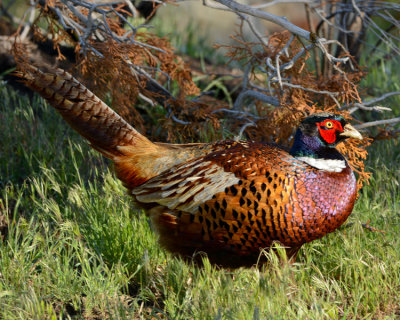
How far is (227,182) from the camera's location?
2918mm

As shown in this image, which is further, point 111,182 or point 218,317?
point 111,182

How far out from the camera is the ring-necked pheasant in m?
2.82

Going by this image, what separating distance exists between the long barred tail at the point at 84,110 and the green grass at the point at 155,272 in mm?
442

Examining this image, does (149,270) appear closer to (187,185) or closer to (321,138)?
(187,185)

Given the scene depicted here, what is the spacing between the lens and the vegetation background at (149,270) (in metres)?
2.63

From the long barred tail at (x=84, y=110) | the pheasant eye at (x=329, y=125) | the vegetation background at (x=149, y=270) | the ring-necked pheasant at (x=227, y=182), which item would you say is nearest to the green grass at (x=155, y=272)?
the vegetation background at (x=149, y=270)

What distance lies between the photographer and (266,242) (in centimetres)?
286

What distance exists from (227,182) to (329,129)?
640 mm

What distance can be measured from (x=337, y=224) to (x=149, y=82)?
2194 millimetres

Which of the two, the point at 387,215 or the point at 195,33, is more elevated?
the point at 195,33

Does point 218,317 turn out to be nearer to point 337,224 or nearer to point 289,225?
point 289,225

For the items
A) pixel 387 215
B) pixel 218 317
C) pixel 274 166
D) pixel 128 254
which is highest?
pixel 274 166

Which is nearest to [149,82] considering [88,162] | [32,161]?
[88,162]

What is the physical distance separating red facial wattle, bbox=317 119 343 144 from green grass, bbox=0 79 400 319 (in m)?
0.54
